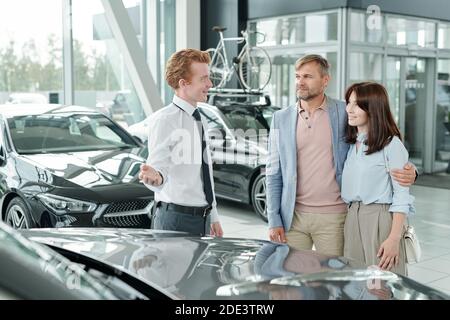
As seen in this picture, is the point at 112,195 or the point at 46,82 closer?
the point at 112,195

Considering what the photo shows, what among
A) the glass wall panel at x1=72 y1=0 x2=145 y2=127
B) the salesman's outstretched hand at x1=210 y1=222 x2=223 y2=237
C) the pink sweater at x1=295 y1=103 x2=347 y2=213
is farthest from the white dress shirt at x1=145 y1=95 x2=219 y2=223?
the glass wall panel at x1=72 y1=0 x2=145 y2=127

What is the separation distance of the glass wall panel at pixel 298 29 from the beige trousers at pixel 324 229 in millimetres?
7123

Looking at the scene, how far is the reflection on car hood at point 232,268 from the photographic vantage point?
1.64 metres

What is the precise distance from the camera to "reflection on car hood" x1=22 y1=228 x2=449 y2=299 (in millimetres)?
1637

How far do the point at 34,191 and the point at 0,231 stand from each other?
13.3ft

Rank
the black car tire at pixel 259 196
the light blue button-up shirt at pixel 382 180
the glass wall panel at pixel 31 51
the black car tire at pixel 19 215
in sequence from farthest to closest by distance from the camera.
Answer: the glass wall panel at pixel 31 51, the black car tire at pixel 259 196, the black car tire at pixel 19 215, the light blue button-up shirt at pixel 382 180

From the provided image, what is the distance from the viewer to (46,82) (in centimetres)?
1160

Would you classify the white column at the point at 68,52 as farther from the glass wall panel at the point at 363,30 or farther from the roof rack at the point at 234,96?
the glass wall panel at the point at 363,30

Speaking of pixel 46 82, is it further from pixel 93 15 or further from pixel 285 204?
pixel 285 204

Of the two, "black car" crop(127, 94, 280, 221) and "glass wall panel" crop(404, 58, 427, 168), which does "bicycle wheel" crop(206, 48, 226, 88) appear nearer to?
"black car" crop(127, 94, 280, 221)

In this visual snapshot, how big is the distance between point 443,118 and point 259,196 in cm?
562

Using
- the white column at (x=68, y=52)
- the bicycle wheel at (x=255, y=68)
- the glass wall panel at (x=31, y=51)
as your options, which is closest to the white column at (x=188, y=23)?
the bicycle wheel at (x=255, y=68)

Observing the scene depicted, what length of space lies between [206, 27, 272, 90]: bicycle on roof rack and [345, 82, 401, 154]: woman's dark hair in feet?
23.9

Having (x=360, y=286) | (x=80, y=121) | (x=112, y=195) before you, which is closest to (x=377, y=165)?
(x=360, y=286)
